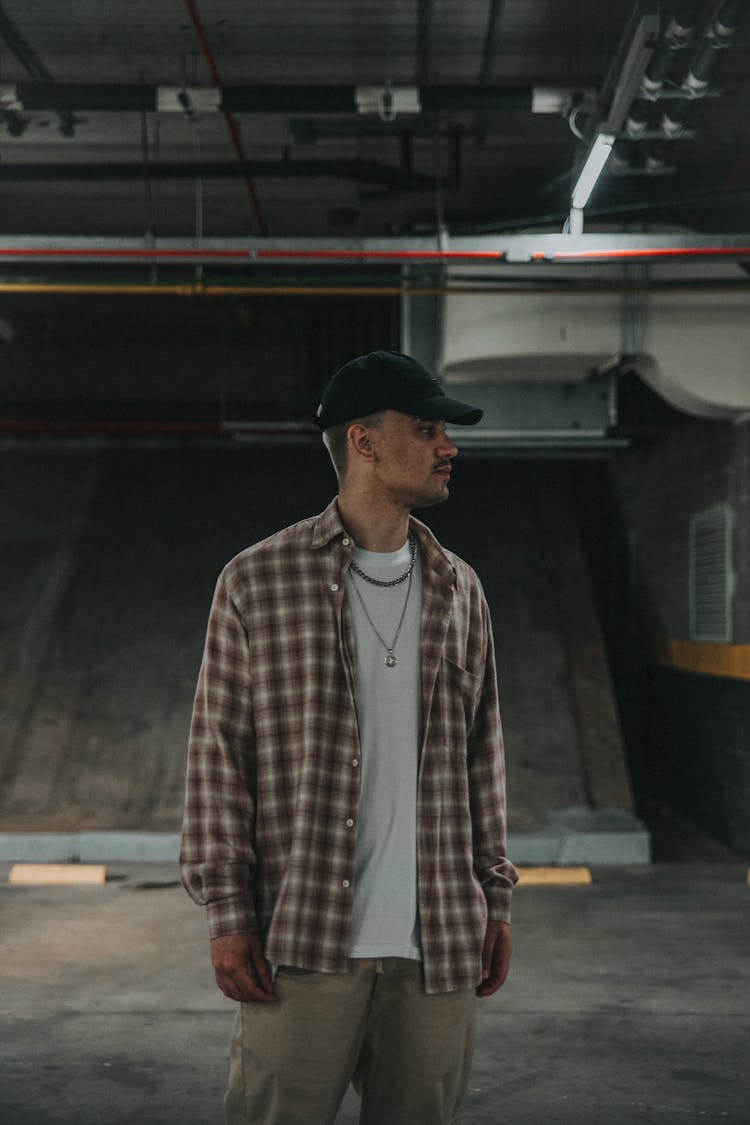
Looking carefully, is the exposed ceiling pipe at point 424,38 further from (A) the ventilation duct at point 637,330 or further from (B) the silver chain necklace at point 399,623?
(B) the silver chain necklace at point 399,623

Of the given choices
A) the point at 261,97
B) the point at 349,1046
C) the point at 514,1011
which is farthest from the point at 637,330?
the point at 349,1046

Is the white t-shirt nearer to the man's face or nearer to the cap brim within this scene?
the man's face

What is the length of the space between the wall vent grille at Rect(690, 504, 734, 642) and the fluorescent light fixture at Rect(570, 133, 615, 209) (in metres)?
3.80

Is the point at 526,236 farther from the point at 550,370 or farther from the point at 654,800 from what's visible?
the point at 654,800

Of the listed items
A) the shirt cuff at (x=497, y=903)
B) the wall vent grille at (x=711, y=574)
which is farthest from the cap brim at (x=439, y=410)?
the wall vent grille at (x=711, y=574)

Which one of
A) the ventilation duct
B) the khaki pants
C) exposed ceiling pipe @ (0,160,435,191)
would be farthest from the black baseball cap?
exposed ceiling pipe @ (0,160,435,191)

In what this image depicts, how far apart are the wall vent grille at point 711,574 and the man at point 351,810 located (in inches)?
313

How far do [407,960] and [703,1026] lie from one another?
12.1ft

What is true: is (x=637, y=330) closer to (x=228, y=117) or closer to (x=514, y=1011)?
(x=228, y=117)

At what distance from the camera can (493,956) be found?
7.94ft

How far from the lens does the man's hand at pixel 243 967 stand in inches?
86.8

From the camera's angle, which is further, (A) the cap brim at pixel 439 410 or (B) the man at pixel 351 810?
(A) the cap brim at pixel 439 410

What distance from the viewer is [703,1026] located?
545 cm

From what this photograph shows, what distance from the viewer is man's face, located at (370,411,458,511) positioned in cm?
243
